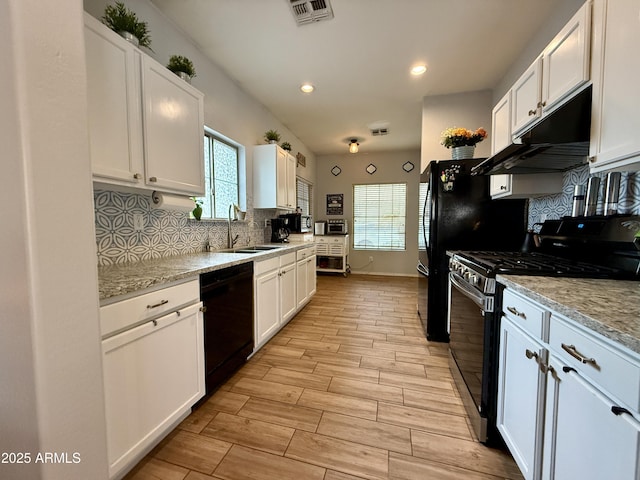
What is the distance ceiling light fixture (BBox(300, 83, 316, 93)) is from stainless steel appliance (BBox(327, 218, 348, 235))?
3.11m

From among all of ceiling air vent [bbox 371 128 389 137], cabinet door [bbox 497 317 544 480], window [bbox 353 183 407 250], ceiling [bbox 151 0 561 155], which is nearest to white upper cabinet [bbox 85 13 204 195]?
ceiling [bbox 151 0 561 155]

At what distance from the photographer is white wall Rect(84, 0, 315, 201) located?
6.35 ft

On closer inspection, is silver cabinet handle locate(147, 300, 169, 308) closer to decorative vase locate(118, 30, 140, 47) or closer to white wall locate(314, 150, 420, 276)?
decorative vase locate(118, 30, 140, 47)

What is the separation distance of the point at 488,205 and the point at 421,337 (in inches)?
57.5

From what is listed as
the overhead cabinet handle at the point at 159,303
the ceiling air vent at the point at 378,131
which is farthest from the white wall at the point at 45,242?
the ceiling air vent at the point at 378,131

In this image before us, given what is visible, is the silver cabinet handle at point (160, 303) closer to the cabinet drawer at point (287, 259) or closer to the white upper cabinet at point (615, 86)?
the cabinet drawer at point (287, 259)

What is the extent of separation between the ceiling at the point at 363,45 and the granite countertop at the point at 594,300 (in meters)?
2.09

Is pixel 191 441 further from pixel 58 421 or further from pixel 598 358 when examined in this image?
pixel 598 358

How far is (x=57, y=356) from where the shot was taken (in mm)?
778

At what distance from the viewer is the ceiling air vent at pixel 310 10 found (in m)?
1.91

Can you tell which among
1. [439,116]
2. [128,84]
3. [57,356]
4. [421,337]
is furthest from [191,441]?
[439,116]

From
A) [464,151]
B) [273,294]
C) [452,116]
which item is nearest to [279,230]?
[273,294]

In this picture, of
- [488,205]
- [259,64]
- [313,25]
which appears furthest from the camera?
[259,64]

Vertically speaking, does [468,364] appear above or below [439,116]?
below
